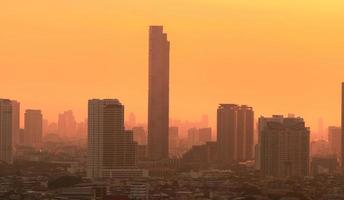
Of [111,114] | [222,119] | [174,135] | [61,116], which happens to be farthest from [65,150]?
[61,116]

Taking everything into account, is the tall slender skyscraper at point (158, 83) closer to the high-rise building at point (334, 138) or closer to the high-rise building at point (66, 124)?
the high-rise building at point (334, 138)

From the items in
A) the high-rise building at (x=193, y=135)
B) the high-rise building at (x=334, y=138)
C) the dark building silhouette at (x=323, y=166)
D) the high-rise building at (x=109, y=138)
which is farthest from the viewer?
the high-rise building at (x=193, y=135)

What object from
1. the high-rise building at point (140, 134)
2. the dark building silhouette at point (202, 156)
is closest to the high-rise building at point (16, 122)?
the high-rise building at point (140, 134)

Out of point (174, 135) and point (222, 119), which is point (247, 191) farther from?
point (174, 135)

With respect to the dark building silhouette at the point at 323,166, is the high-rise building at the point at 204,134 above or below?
above

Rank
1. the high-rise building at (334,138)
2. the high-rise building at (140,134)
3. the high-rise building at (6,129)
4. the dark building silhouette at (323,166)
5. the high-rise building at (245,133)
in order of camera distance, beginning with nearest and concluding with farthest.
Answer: the dark building silhouette at (323,166)
the high-rise building at (6,129)
the high-rise building at (245,133)
the high-rise building at (334,138)
the high-rise building at (140,134)

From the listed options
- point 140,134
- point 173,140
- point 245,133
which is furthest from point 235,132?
point 173,140
